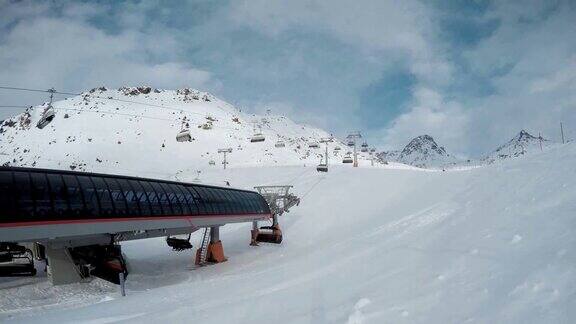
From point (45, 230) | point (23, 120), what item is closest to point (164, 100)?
point (23, 120)

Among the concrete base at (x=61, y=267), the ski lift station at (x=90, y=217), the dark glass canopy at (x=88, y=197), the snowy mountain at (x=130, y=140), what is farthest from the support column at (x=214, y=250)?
the snowy mountain at (x=130, y=140)

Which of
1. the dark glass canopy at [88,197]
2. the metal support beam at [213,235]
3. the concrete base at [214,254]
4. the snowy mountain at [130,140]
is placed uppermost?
the snowy mountain at [130,140]

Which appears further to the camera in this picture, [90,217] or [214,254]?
[214,254]

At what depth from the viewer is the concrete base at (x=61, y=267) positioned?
2066 cm

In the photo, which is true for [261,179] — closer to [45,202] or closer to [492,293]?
[45,202]

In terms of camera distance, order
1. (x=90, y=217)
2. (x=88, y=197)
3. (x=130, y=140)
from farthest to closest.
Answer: (x=130, y=140), (x=88, y=197), (x=90, y=217)

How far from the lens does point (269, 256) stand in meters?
31.0

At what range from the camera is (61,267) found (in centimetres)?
2095

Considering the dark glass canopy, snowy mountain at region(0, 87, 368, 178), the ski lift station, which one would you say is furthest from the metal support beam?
snowy mountain at region(0, 87, 368, 178)

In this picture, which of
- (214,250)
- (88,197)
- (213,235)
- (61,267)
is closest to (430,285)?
(88,197)

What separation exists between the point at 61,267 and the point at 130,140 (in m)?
93.4

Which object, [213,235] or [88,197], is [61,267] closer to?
[88,197]

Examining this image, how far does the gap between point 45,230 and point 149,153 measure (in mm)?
85566

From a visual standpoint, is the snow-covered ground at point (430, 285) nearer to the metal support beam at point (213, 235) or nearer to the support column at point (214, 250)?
the support column at point (214, 250)
